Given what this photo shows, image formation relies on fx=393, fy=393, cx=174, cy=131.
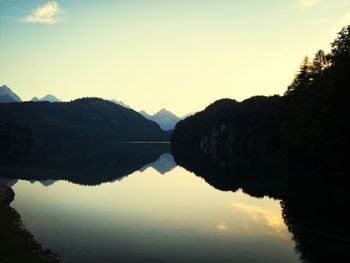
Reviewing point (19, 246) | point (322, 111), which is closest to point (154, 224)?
point (19, 246)

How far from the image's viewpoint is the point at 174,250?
127 ft

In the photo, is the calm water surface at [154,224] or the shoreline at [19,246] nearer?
the shoreline at [19,246]

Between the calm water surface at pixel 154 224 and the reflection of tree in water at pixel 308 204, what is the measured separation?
163 cm

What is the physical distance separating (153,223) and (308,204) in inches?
971

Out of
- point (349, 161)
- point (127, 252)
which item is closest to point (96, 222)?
point (127, 252)

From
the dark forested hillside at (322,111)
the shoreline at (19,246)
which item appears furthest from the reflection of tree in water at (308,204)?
the shoreline at (19,246)

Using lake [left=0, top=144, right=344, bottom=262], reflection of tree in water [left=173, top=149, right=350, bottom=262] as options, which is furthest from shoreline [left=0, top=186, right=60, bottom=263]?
reflection of tree in water [left=173, top=149, right=350, bottom=262]

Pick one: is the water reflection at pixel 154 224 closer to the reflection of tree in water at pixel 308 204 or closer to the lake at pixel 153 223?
the lake at pixel 153 223

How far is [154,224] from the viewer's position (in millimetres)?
50312

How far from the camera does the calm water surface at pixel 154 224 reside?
3778cm

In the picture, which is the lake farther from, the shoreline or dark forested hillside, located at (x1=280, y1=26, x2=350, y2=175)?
dark forested hillside, located at (x1=280, y1=26, x2=350, y2=175)

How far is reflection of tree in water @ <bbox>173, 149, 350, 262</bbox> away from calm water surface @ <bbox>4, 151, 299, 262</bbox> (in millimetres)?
1629

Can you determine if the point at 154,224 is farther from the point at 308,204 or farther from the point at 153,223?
the point at 308,204

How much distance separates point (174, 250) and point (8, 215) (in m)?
25.0
